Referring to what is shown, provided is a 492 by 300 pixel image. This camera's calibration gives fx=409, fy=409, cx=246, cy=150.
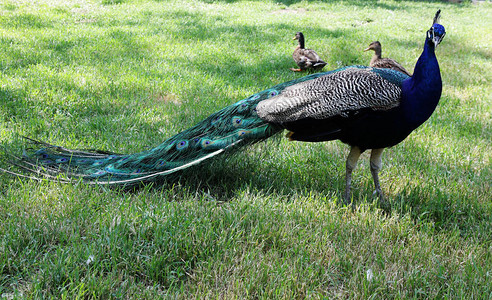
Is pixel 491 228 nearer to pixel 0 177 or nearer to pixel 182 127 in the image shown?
pixel 182 127

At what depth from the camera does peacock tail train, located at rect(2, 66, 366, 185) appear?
3.13 meters

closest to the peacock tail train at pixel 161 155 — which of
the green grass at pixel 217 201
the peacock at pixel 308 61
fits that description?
the green grass at pixel 217 201

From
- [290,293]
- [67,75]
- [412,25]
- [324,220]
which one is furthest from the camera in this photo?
[412,25]

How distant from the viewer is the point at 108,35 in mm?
7578

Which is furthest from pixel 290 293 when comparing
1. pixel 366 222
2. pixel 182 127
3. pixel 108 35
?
pixel 108 35

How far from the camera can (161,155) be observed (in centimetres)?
328

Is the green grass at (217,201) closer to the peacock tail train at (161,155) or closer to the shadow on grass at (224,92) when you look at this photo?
the shadow on grass at (224,92)

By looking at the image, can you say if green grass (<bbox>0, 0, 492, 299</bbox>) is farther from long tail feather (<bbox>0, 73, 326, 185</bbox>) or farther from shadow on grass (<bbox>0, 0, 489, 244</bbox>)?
long tail feather (<bbox>0, 73, 326, 185</bbox>)

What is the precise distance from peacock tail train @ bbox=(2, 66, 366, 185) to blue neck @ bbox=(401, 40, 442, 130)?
816 mm

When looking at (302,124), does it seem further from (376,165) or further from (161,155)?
(161,155)

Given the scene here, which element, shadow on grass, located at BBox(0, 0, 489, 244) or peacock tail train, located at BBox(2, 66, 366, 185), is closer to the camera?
peacock tail train, located at BBox(2, 66, 366, 185)

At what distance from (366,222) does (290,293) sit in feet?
3.25

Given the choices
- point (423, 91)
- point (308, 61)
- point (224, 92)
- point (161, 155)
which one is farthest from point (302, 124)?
point (308, 61)

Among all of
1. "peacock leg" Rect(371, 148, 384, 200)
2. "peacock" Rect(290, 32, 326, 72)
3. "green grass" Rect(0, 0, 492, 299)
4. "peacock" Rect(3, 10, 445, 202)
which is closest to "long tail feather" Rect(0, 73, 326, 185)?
"peacock" Rect(3, 10, 445, 202)
